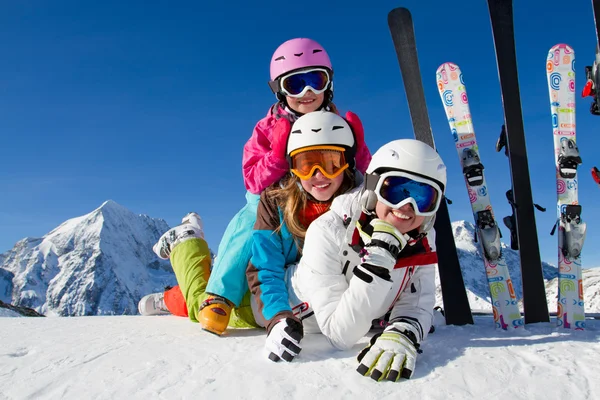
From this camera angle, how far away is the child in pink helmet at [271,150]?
10.9 ft

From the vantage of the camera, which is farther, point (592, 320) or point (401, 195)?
point (592, 320)

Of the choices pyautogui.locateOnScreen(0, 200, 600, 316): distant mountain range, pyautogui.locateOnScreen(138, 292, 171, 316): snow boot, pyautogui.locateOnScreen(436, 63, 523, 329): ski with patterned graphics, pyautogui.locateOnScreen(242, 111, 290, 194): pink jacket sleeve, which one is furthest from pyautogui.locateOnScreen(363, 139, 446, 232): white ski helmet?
pyautogui.locateOnScreen(0, 200, 600, 316): distant mountain range

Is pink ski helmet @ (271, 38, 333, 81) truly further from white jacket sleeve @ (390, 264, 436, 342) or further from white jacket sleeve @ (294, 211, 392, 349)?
white jacket sleeve @ (390, 264, 436, 342)

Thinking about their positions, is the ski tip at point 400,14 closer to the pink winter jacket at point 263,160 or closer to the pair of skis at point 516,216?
the pair of skis at point 516,216

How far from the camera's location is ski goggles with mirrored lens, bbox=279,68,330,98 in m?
3.85

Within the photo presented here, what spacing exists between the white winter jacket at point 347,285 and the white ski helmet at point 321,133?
1.42 ft

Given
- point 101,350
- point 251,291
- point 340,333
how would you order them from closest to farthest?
1. point 340,333
2. point 101,350
3. point 251,291

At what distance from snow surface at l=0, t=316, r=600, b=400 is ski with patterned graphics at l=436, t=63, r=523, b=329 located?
0.35 meters

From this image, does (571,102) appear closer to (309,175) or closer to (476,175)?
(476,175)

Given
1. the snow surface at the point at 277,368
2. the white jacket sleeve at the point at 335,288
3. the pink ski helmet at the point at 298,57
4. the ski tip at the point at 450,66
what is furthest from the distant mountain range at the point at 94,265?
the white jacket sleeve at the point at 335,288

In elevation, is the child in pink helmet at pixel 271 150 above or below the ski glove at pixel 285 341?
above

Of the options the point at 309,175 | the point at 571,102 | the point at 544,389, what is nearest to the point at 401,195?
the point at 309,175

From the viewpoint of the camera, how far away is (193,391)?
2.17 meters

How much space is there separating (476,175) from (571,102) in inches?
39.2
